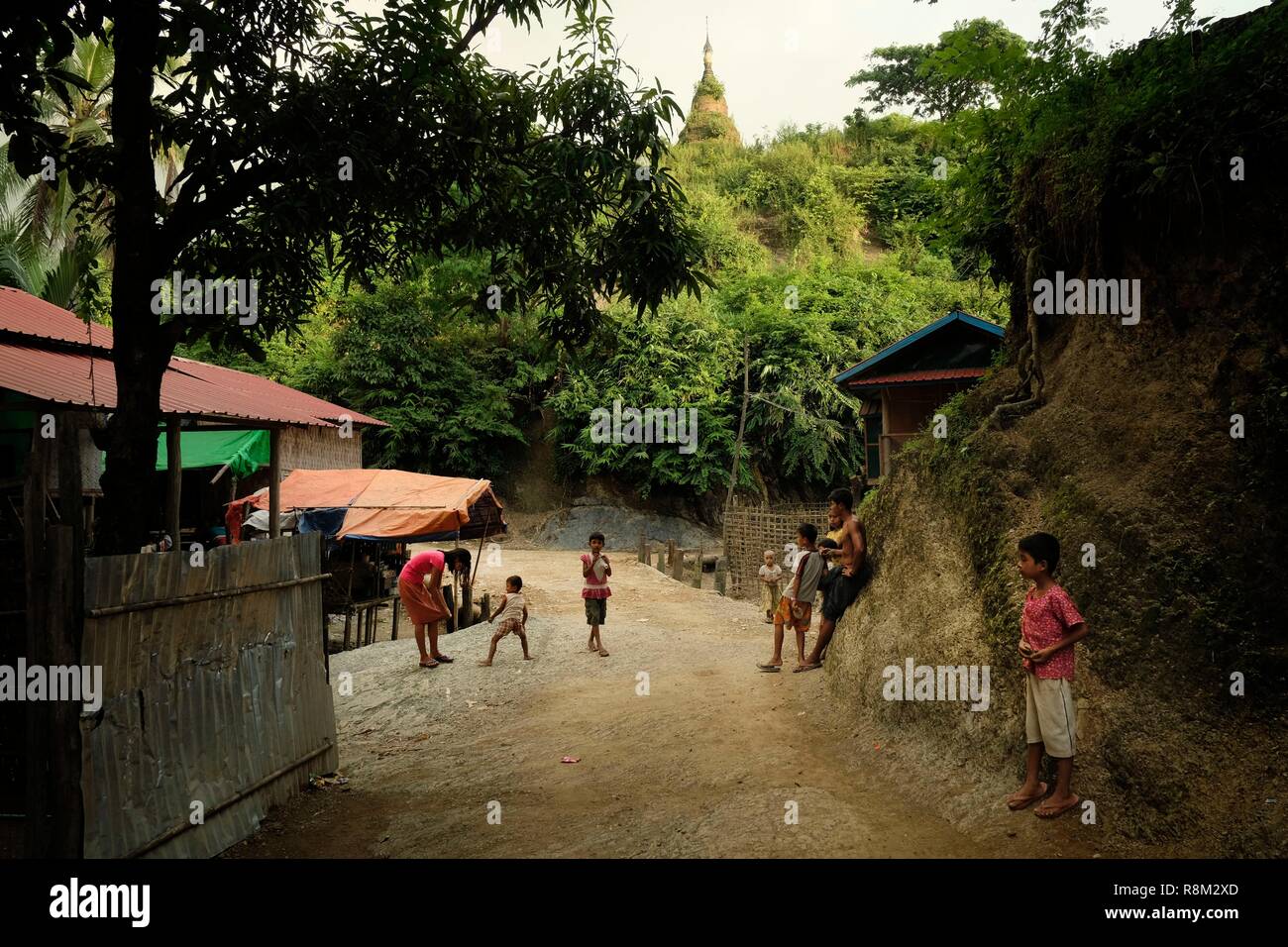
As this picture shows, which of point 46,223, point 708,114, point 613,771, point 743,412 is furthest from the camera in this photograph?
point 708,114

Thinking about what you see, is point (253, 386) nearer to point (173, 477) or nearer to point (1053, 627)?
point (173, 477)

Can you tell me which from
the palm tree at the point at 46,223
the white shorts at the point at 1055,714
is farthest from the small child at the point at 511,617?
the palm tree at the point at 46,223

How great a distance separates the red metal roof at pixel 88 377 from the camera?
8898 millimetres

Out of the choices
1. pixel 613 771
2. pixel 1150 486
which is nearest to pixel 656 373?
pixel 613 771

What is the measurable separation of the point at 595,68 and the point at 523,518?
25.1 m

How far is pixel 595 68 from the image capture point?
688 cm

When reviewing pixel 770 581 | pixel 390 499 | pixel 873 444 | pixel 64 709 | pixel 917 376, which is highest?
pixel 917 376

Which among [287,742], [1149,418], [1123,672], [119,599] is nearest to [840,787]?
[1123,672]

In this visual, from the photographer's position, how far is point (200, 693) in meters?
5.42

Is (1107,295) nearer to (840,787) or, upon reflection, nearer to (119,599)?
(840,787)

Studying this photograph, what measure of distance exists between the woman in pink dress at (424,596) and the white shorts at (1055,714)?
8.26 metres

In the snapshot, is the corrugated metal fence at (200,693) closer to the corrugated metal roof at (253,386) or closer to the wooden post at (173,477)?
the wooden post at (173,477)

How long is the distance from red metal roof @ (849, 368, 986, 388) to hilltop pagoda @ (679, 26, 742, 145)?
32766 millimetres

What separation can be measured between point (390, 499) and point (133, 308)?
33.4ft
